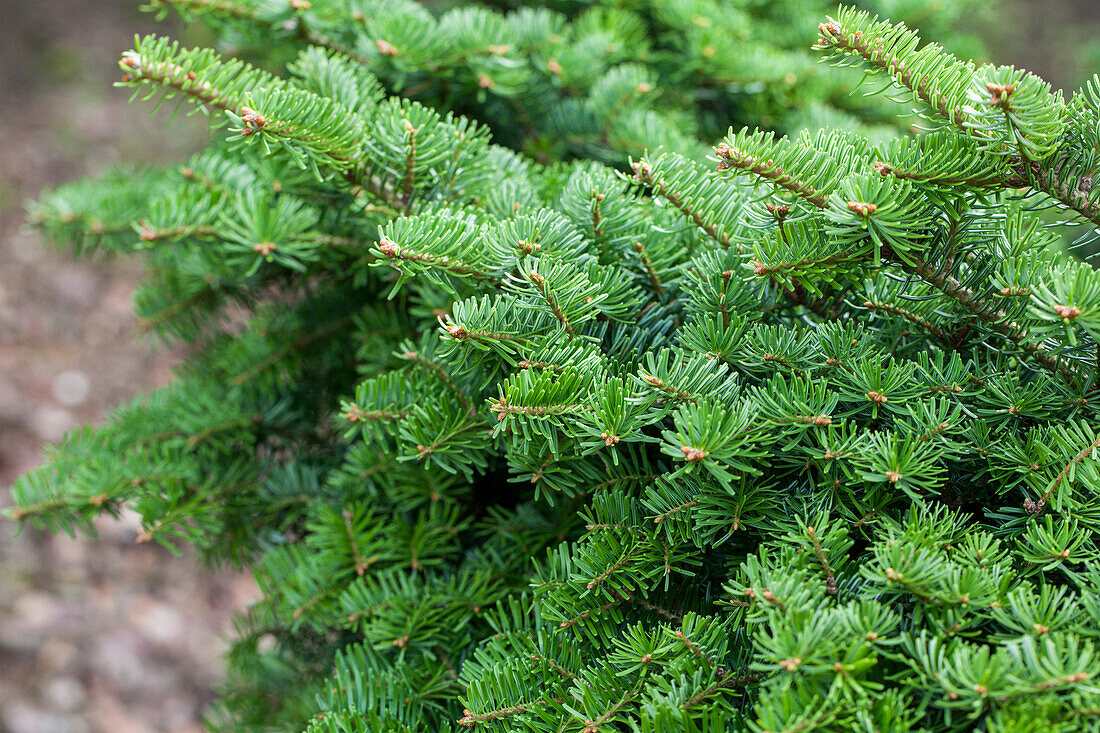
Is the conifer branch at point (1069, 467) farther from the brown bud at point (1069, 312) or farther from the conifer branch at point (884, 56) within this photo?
the conifer branch at point (884, 56)

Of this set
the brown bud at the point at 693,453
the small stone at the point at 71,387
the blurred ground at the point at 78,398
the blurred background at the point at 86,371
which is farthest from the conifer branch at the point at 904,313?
the small stone at the point at 71,387

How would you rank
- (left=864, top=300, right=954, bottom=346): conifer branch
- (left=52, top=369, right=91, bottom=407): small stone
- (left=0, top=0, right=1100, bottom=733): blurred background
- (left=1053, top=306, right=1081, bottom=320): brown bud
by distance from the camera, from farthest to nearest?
(left=52, top=369, right=91, bottom=407): small stone → (left=0, top=0, right=1100, bottom=733): blurred background → (left=864, top=300, right=954, bottom=346): conifer branch → (left=1053, top=306, right=1081, bottom=320): brown bud

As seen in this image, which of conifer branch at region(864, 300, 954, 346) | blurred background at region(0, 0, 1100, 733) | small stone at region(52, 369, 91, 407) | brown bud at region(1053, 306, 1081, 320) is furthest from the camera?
small stone at region(52, 369, 91, 407)

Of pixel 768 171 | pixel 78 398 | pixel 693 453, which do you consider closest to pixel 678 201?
pixel 768 171

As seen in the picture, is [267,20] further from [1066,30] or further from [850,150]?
[1066,30]

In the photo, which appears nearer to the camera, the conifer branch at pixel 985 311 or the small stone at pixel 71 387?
the conifer branch at pixel 985 311

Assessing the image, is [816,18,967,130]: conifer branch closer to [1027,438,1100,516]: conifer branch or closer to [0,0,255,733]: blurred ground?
[1027,438,1100,516]: conifer branch

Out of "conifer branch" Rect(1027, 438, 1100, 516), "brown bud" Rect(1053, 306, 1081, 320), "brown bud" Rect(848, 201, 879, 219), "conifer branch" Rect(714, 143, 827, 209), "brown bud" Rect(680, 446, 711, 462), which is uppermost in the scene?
"brown bud" Rect(1053, 306, 1081, 320)

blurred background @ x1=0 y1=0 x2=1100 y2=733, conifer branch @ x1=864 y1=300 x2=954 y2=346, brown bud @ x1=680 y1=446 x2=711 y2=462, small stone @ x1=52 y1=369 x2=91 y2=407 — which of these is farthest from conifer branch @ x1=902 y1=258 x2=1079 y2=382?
small stone @ x1=52 y1=369 x2=91 y2=407
